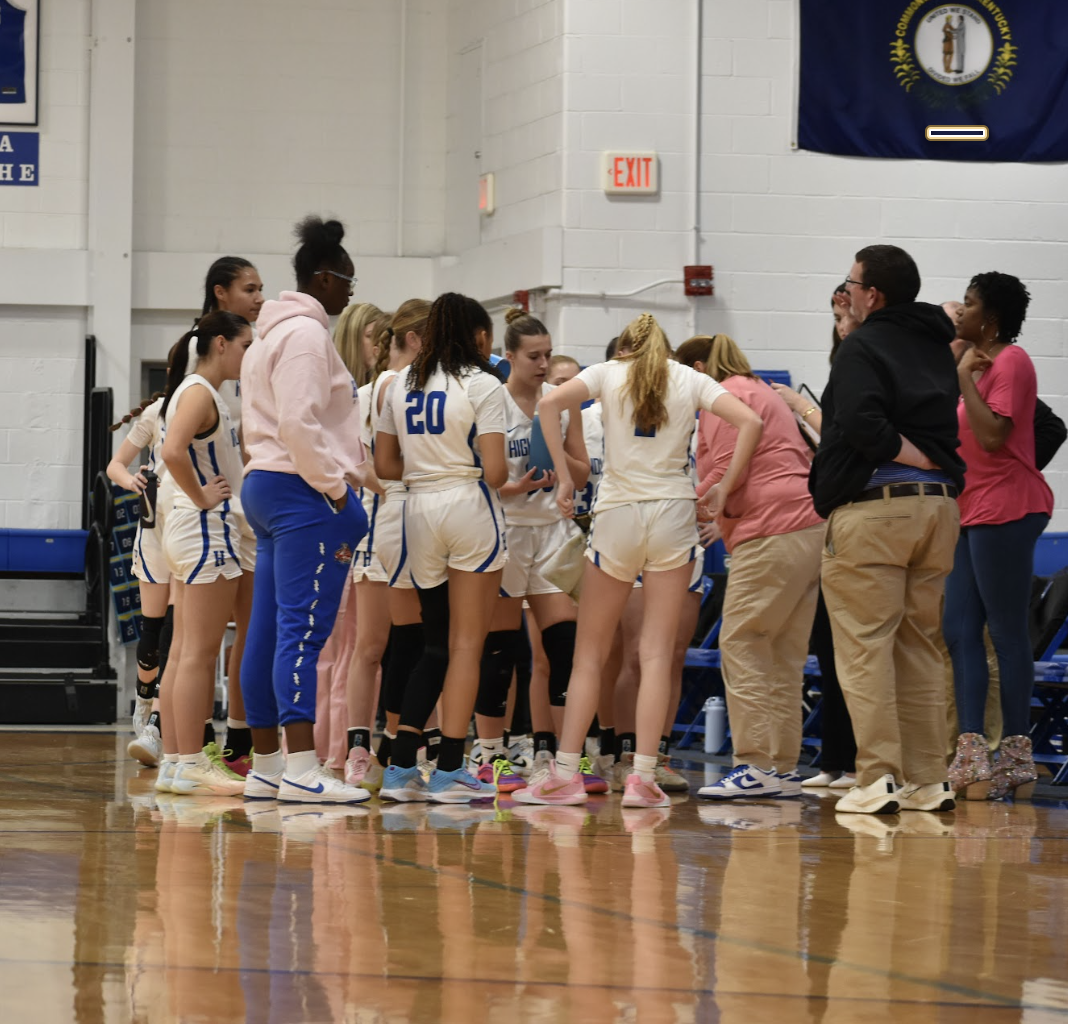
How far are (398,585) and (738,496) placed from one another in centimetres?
119

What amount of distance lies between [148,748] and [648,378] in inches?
97.5

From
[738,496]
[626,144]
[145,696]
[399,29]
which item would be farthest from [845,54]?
[145,696]

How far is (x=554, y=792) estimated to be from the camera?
16.5ft

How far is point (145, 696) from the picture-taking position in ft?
22.2

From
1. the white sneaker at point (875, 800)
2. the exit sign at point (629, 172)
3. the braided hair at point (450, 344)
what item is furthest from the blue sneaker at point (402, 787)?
the exit sign at point (629, 172)

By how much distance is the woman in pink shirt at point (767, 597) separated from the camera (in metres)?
5.50

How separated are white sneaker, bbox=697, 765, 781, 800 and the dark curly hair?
1572 mm

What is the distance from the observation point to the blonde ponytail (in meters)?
5.09

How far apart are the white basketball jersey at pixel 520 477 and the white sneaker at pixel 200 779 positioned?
3.81 ft

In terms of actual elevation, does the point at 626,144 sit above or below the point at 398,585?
above

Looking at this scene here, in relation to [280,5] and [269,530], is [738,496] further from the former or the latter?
[280,5]

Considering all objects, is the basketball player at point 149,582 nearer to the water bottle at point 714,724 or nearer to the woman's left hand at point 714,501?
the woman's left hand at point 714,501

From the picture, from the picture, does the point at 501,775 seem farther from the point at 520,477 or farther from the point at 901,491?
the point at 901,491

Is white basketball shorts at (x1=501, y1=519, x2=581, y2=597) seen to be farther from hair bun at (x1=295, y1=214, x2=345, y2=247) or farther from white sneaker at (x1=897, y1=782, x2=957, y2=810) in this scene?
white sneaker at (x1=897, y1=782, x2=957, y2=810)
